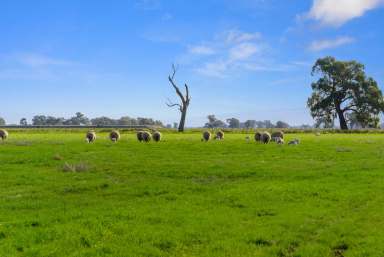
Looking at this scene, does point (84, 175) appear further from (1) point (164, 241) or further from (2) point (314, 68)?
(2) point (314, 68)

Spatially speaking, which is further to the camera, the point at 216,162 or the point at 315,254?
the point at 216,162

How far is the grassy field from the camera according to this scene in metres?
11.9

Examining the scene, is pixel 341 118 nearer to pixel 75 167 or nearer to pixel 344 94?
pixel 344 94

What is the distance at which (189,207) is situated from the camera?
1630 cm

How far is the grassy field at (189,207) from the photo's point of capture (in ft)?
38.9

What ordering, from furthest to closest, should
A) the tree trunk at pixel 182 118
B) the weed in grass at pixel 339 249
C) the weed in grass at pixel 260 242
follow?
the tree trunk at pixel 182 118, the weed in grass at pixel 260 242, the weed in grass at pixel 339 249

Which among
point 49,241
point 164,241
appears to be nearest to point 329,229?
point 164,241

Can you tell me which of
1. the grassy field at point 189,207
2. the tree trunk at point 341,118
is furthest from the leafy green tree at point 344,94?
the grassy field at point 189,207

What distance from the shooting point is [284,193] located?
19.0m

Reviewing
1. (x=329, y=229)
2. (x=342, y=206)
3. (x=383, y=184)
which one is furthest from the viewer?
(x=383, y=184)

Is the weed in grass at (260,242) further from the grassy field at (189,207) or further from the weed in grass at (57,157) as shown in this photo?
the weed in grass at (57,157)

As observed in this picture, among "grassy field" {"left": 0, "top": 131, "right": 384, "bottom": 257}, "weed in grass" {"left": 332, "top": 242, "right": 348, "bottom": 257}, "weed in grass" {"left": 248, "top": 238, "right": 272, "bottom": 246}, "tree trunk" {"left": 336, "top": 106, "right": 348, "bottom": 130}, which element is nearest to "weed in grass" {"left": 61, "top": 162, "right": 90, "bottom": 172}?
"grassy field" {"left": 0, "top": 131, "right": 384, "bottom": 257}

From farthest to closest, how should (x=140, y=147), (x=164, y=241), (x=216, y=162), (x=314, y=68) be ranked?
(x=314, y=68), (x=140, y=147), (x=216, y=162), (x=164, y=241)

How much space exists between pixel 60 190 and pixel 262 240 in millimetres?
10867
